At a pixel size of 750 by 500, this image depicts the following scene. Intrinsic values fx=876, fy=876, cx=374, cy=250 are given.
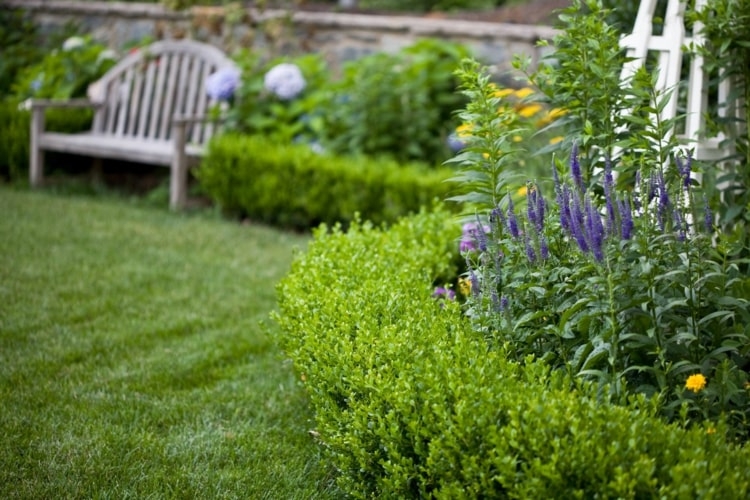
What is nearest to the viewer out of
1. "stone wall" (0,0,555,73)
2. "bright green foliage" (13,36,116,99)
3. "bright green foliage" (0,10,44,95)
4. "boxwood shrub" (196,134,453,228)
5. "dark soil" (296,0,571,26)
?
"boxwood shrub" (196,134,453,228)

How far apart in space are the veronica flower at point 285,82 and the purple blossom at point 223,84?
264 mm

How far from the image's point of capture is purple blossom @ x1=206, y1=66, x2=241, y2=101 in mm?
7035

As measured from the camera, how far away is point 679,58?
3.59 meters

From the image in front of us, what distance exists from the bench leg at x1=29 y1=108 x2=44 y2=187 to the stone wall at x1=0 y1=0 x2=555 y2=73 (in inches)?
71.1

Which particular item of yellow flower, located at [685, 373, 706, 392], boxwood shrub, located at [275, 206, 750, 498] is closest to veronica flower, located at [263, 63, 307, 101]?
boxwood shrub, located at [275, 206, 750, 498]

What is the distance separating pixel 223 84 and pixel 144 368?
370 cm

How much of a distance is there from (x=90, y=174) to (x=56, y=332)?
431 centimetres

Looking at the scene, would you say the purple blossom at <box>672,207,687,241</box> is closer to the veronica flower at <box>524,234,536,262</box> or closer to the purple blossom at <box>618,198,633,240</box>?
the purple blossom at <box>618,198,633,240</box>

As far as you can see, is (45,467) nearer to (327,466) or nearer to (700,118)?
(327,466)

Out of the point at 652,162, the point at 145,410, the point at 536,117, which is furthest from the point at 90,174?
the point at 652,162

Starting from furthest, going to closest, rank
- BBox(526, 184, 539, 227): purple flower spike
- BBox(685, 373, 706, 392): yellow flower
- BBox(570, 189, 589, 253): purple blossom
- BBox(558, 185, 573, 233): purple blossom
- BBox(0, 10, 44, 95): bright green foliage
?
1. BBox(0, 10, 44, 95): bright green foliage
2. BBox(526, 184, 539, 227): purple flower spike
3. BBox(558, 185, 573, 233): purple blossom
4. BBox(570, 189, 589, 253): purple blossom
5. BBox(685, 373, 706, 392): yellow flower

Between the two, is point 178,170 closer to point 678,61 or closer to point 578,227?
point 678,61

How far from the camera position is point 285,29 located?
8219 millimetres

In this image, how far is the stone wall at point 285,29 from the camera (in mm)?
7297
